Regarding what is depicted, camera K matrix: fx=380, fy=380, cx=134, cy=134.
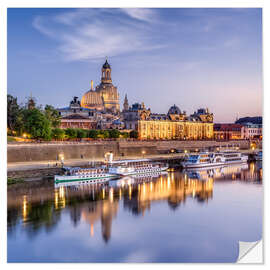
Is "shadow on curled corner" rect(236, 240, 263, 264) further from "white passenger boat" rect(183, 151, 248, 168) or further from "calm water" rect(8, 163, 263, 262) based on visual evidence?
"white passenger boat" rect(183, 151, 248, 168)

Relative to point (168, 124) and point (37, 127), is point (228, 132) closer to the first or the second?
point (168, 124)

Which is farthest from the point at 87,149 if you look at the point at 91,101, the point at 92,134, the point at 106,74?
the point at 106,74

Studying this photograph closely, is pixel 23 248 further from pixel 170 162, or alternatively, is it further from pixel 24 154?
pixel 170 162

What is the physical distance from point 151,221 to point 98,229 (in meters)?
2.15

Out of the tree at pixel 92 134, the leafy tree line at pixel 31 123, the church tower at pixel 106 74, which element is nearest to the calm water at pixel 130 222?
the leafy tree line at pixel 31 123

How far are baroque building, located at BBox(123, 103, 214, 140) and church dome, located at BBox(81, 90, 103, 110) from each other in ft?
51.9

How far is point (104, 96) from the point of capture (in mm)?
82938

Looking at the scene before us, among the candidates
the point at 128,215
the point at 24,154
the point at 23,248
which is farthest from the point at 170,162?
the point at 23,248

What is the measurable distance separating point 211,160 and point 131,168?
33.0 feet

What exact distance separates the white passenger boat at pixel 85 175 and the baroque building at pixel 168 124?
28.6 meters

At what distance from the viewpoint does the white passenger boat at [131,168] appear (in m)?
24.9

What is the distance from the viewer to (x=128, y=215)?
1481cm
